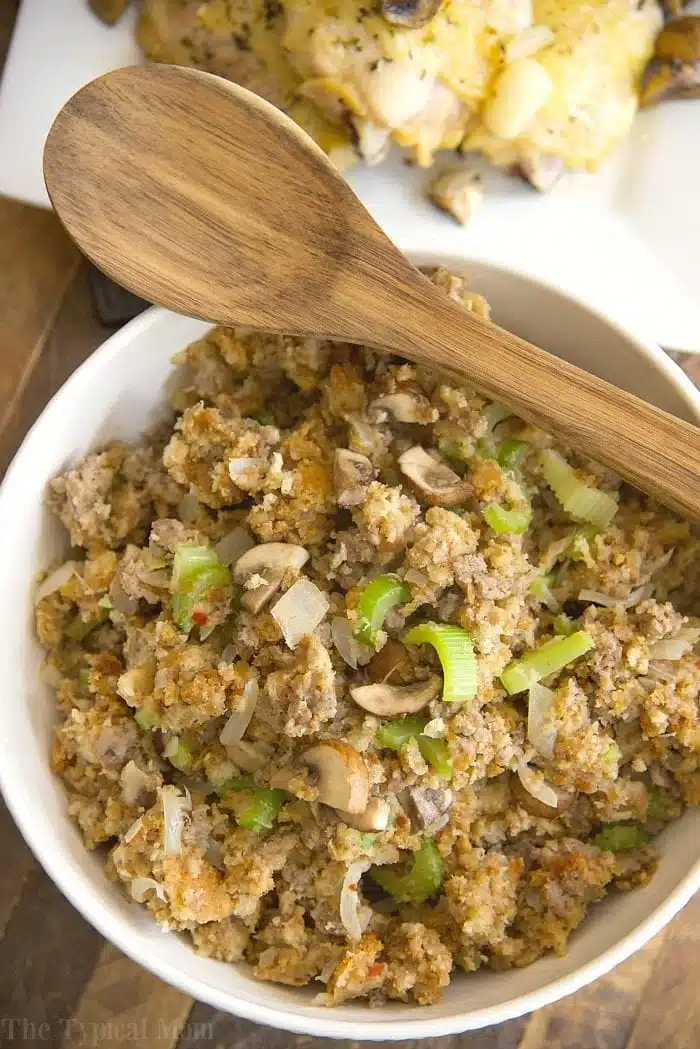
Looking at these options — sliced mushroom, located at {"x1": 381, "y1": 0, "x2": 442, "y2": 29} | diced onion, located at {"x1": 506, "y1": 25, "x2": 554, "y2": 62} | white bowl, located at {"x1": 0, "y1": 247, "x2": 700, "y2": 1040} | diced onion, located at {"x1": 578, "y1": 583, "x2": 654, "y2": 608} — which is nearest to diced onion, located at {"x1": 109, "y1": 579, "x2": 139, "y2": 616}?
white bowl, located at {"x1": 0, "y1": 247, "x2": 700, "y2": 1040}

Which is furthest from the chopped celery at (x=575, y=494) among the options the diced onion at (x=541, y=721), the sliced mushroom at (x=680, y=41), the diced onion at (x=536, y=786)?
the sliced mushroom at (x=680, y=41)

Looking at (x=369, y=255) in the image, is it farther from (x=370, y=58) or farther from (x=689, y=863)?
(x=689, y=863)

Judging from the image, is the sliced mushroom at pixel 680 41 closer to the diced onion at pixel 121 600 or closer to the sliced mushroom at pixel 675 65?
the sliced mushroom at pixel 675 65

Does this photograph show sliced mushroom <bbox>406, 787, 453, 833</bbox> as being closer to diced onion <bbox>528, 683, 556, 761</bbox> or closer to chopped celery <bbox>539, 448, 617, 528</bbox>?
diced onion <bbox>528, 683, 556, 761</bbox>

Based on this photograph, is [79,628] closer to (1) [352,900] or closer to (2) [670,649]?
(1) [352,900]

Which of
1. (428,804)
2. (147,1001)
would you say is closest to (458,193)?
(428,804)
